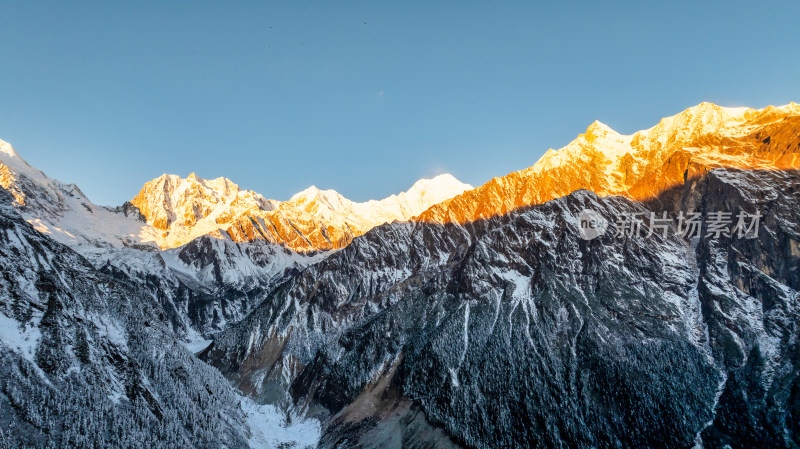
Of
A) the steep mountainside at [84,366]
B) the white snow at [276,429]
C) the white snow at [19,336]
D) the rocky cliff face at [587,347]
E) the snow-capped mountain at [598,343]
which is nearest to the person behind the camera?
the steep mountainside at [84,366]

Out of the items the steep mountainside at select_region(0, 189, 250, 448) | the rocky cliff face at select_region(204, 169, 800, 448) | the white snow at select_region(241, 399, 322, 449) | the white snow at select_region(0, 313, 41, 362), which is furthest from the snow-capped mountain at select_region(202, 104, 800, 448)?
the white snow at select_region(0, 313, 41, 362)

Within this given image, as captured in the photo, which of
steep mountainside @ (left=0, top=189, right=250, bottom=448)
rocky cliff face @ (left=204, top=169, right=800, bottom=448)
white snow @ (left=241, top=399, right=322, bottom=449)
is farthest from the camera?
white snow @ (left=241, top=399, right=322, bottom=449)

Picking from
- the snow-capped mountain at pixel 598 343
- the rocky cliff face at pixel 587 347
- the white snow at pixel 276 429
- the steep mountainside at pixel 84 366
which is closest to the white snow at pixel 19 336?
the steep mountainside at pixel 84 366

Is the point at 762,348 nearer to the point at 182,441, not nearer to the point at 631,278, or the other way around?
the point at 631,278

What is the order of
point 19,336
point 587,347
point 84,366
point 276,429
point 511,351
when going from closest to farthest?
point 19,336 < point 84,366 < point 587,347 < point 511,351 < point 276,429

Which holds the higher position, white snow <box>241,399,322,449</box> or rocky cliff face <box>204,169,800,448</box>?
rocky cliff face <box>204,169,800,448</box>

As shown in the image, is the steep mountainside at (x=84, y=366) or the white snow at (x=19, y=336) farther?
the white snow at (x=19, y=336)

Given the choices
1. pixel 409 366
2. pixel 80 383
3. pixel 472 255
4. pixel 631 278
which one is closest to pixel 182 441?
pixel 80 383

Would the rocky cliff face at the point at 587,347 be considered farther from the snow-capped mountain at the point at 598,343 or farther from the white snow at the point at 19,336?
the white snow at the point at 19,336

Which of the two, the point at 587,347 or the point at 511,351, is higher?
the point at 587,347

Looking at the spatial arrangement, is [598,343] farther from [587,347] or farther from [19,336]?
[19,336]

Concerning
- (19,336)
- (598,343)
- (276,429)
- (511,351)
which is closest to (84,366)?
(19,336)

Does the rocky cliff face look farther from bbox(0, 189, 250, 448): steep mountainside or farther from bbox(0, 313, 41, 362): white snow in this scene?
bbox(0, 313, 41, 362): white snow
